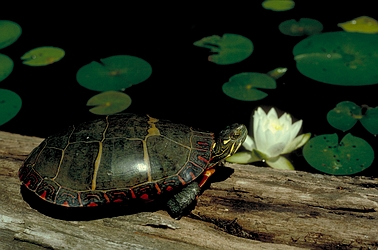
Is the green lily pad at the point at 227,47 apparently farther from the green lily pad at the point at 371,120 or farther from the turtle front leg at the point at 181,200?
the turtle front leg at the point at 181,200

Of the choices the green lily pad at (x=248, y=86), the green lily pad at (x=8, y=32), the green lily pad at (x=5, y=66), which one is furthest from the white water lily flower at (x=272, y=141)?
the green lily pad at (x=8, y=32)

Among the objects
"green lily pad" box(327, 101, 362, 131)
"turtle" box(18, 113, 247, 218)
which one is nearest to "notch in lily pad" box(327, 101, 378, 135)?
"green lily pad" box(327, 101, 362, 131)

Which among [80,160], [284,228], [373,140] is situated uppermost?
[80,160]

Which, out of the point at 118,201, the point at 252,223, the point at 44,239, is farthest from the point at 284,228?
the point at 44,239

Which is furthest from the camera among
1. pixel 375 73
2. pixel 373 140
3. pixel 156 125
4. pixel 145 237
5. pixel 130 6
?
pixel 130 6

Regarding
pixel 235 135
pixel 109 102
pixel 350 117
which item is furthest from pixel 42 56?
pixel 350 117

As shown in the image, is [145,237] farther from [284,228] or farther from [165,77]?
[165,77]

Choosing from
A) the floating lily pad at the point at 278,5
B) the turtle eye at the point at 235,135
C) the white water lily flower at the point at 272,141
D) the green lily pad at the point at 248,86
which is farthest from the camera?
the floating lily pad at the point at 278,5
